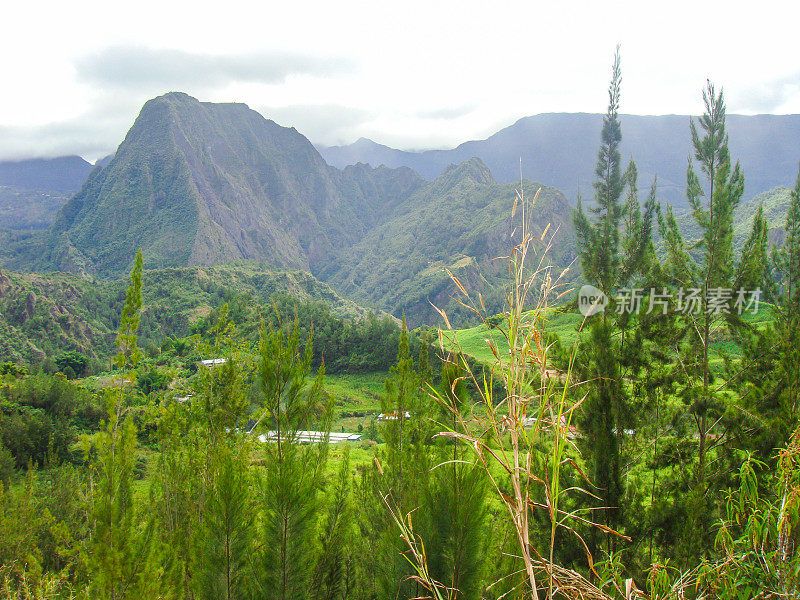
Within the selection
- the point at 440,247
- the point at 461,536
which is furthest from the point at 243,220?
the point at 461,536

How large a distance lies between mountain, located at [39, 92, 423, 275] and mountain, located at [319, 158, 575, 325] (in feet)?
77.9

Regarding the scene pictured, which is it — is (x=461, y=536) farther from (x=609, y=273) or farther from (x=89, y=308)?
(x=89, y=308)

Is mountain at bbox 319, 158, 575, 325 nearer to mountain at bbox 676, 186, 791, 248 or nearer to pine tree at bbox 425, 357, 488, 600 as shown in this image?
mountain at bbox 676, 186, 791, 248

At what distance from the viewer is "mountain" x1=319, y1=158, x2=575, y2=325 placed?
359ft

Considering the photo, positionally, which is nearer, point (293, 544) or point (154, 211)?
point (293, 544)

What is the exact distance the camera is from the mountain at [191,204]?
4769 inches

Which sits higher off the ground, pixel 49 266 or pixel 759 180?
pixel 759 180

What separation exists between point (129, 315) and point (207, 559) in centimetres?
231

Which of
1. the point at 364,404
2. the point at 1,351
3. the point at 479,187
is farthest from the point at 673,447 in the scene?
the point at 479,187

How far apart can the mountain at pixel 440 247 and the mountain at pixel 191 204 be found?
23739 millimetres

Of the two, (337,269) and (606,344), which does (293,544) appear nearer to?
(606,344)

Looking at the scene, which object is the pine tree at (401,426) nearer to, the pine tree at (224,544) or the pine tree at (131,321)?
Result: the pine tree at (224,544)

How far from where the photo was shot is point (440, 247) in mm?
138500

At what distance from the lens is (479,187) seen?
524 ft
